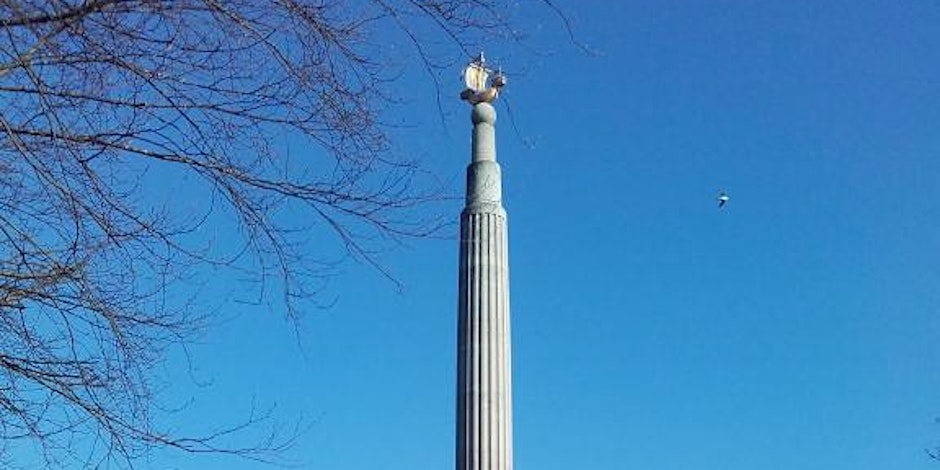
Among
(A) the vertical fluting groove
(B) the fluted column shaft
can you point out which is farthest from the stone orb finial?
(A) the vertical fluting groove

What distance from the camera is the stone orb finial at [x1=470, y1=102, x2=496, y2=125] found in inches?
758

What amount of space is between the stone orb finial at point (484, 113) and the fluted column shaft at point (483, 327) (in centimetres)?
38

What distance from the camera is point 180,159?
5336 millimetres

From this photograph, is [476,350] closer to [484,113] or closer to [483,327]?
[483,327]

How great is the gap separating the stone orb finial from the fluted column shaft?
38 cm

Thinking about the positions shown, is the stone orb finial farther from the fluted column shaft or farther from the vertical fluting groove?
the vertical fluting groove

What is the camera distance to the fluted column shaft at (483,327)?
56.1 feet

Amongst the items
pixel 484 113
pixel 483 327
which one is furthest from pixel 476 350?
pixel 484 113

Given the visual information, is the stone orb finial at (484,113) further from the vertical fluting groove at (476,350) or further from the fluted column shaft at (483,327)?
the vertical fluting groove at (476,350)

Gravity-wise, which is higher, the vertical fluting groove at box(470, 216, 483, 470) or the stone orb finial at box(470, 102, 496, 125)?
the stone orb finial at box(470, 102, 496, 125)

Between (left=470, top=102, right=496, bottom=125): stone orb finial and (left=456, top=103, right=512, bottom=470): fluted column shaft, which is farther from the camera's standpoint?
(left=470, top=102, right=496, bottom=125): stone orb finial

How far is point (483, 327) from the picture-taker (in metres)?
17.7

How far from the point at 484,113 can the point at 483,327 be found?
3491 millimetres

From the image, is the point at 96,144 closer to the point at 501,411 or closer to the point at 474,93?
the point at 501,411
